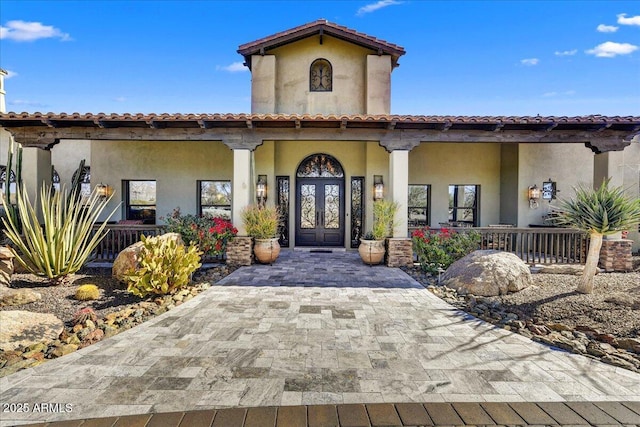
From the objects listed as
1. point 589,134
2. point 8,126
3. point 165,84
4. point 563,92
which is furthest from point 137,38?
point 563,92

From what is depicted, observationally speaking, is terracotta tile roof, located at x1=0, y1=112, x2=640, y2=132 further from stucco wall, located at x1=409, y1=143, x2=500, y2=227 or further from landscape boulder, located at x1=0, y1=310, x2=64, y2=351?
landscape boulder, located at x1=0, y1=310, x2=64, y2=351

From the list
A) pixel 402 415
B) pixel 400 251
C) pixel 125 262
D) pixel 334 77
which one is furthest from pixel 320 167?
pixel 402 415

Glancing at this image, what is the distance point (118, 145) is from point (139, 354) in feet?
31.8

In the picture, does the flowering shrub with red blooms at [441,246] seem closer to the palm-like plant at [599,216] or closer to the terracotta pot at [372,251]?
the terracotta pot at [372,251]

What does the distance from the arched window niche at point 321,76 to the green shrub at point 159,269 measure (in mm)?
7465

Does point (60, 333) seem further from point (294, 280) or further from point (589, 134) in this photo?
point (589, 134)

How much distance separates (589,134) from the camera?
8680mm

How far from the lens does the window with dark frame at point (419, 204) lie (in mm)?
11492

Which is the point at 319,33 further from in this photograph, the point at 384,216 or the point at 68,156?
the point at 68,156

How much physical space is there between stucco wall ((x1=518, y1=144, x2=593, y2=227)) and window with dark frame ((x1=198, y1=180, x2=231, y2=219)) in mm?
9559

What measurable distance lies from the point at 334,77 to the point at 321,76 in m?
0.46

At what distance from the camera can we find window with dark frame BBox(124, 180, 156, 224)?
11.4 metres

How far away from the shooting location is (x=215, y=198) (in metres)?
11.5

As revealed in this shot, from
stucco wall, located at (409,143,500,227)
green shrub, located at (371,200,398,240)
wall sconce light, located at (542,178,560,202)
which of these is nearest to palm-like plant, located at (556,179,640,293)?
green shrub, located at (371,200,398,240)
